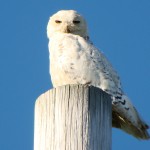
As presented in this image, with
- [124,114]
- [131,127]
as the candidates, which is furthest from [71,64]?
[131,127]

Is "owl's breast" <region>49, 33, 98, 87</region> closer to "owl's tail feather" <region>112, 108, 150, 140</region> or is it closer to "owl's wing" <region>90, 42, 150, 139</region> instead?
"owl's wing" <region>90, 42, 150, 139</region>

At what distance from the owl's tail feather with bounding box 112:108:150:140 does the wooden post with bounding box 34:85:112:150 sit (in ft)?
6.31

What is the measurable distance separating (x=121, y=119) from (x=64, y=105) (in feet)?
7.29

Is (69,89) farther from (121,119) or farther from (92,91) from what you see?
(121,119)

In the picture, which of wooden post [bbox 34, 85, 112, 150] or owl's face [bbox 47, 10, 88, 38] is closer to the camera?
wooden post [bbox 34, 85, 112, 150]

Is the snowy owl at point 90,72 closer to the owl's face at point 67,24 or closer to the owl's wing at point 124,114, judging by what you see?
the owl's wing at point 124,114

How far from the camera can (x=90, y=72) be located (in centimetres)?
591

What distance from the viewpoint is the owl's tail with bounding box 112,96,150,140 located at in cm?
556

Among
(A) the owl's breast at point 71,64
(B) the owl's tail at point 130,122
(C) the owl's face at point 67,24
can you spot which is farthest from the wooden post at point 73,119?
(C) the owl's face at point 67,24

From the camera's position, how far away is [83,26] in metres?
7.21

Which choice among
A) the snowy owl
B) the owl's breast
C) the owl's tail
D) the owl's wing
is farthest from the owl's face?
the owl's tail

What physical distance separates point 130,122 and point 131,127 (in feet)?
0.17

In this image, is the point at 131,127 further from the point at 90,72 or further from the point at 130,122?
the point at 90,72

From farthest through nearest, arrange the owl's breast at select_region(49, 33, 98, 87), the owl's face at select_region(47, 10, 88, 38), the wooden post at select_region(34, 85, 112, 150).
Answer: the owl's face at select_region(47, 10, 88, 38), the owl's breast at select_region(49, 33, 98, 87), the wooden post at select_region(34, 85, 112, 150)
